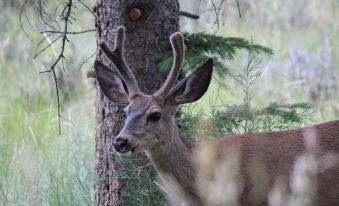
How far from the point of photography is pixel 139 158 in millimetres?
7551

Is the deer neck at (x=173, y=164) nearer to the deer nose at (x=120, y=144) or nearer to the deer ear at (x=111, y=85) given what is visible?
the deer nose at (x=120, y=144)

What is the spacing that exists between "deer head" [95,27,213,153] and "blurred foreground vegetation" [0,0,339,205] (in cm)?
53

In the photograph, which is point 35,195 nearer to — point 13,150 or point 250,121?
point 13,150

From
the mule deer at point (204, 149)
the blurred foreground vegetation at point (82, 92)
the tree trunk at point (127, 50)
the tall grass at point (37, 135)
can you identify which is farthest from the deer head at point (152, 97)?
the tall grass at point (37, 135)

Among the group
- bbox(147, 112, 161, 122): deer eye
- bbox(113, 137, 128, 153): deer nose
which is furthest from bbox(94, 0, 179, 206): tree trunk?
bbox(113, 137, 128, 153): deer nose

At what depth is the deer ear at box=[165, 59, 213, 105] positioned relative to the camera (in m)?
6.99

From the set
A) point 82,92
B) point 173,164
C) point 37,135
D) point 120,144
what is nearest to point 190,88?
point 173,164

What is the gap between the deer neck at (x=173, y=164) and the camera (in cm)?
693

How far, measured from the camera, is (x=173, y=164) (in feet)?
22.8

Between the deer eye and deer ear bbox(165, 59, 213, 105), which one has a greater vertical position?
deer ear bbox(165, 59, 213, 105)

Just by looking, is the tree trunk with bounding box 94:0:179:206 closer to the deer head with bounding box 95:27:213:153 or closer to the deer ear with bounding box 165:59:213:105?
the deer head with bounding box 95:27:213:153

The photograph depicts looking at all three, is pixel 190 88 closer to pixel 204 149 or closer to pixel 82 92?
pixel 204 149

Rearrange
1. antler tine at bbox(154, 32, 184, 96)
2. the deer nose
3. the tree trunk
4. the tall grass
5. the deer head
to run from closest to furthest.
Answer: the deer nose → the deer head → antler tine at bbox(154, 32, 184, 96) → the tree trunk → the tall grass


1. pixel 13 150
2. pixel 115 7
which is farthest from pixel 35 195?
pixel 115 7
